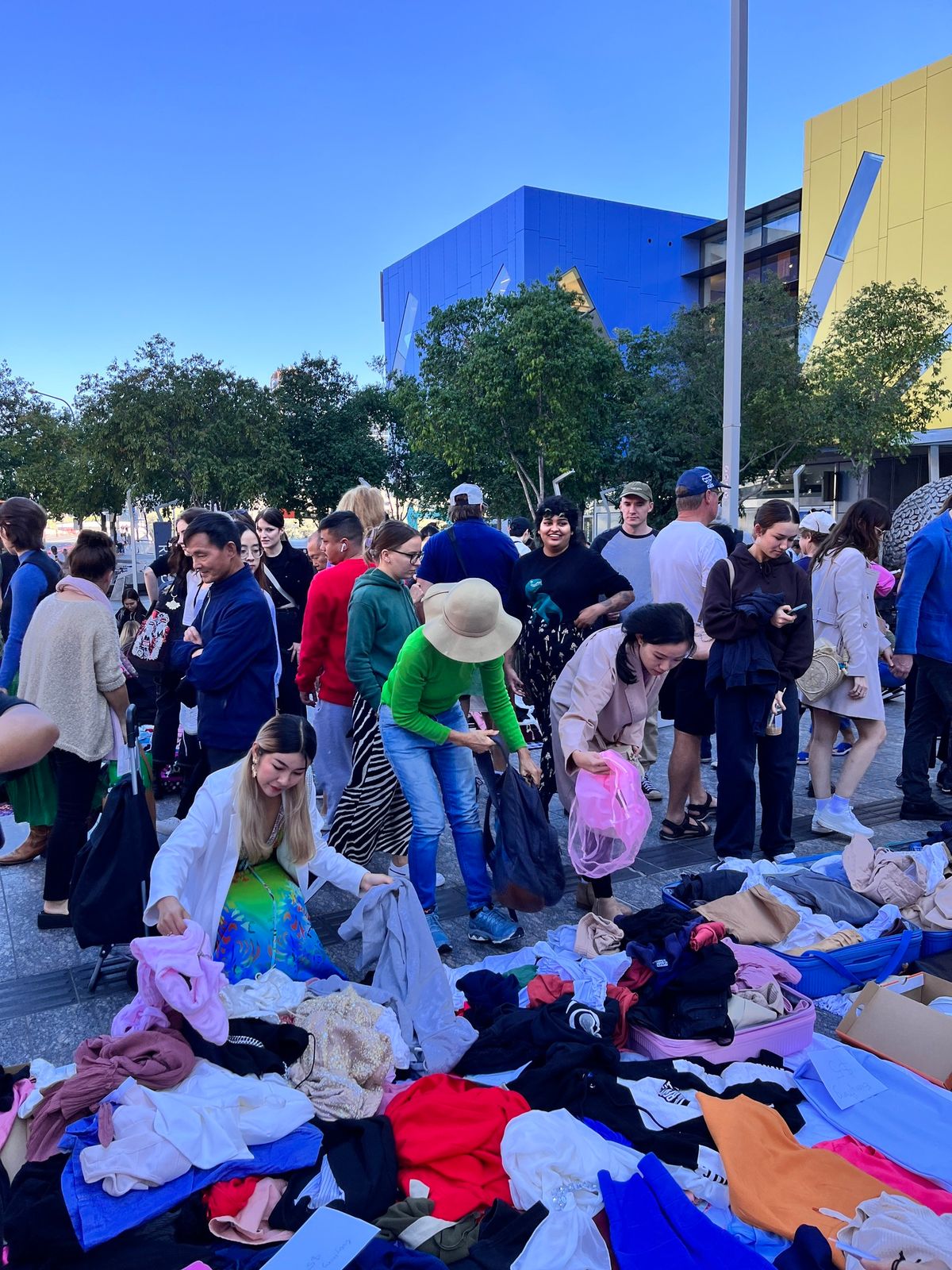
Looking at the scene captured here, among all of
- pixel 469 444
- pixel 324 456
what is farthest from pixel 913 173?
pixel 324 456

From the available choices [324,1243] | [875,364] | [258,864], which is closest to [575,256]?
[875,364]

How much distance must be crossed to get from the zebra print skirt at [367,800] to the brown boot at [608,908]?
34.9 inches

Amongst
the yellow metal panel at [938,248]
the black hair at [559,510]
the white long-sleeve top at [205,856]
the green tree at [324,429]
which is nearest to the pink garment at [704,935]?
the white long-sleeve top at [205,856]

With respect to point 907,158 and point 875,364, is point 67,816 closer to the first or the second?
point 875,364

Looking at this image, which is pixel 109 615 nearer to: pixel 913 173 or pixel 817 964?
pixel 817 964

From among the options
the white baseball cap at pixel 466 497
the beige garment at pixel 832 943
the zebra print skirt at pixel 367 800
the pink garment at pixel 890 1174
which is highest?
the white baseball cap at pixel 466 497

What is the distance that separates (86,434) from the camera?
20281 mm

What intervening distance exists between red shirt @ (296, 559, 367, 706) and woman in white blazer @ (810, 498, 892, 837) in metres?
2.67

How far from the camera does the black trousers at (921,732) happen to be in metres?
5.20

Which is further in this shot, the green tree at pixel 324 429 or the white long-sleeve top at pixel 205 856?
the green tree at pixel 324 429

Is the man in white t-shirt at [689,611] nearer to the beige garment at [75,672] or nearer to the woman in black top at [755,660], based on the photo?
the woman in black top at [755,660]

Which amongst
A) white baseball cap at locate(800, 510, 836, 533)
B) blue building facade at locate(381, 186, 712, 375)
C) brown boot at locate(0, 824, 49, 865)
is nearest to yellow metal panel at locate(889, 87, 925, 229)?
blue building facade at locate(381, 186, 712, 375)

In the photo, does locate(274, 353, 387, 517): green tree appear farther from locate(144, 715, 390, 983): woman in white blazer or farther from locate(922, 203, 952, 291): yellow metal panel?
locate(144, 715, 390, 983): woman in white blazer

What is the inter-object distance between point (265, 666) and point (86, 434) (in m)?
18.9
